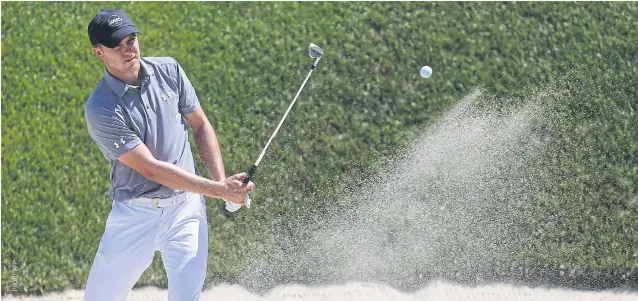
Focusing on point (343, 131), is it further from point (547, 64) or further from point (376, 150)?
point (547, 64)

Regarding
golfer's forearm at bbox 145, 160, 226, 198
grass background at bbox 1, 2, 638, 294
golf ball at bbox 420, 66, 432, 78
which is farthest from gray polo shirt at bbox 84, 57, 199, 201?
golf ball at bbox 420, 66, 432, 78

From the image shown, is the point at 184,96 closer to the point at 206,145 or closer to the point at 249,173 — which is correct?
the point at 206,145

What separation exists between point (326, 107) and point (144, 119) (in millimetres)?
2073

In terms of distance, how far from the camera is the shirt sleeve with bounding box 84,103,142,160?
167 inches

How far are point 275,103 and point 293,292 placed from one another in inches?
43.9

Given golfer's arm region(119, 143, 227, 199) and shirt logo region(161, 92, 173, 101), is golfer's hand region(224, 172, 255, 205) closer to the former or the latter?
golfer's arm region(119, 143, 227, 199)

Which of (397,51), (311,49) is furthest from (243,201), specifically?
(397,51)

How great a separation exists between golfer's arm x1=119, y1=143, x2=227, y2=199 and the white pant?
0.65 ft

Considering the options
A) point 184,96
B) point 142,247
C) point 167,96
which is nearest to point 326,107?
point 184,96

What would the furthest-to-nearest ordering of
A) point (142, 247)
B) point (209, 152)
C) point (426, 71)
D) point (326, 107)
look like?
point (326, 107) < point (426, 71) < point (209, 152) < point (142, 247)

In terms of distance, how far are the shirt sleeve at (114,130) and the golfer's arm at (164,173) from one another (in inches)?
1.1

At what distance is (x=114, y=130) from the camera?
13.9 feet

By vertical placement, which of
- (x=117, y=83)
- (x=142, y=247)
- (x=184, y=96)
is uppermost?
(x=117, y=83)

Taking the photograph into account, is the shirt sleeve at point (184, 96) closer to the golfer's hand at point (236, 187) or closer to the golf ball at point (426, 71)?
the golfer's hand at point (236, 187)
